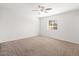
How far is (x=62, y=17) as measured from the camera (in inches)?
62.2

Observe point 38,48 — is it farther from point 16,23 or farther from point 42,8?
point 42,8

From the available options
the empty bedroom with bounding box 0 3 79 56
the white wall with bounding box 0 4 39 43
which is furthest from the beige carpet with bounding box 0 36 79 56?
the white wall with bounding box 0 4 39 43

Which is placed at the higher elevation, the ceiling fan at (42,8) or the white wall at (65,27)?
the ceiling fan at (42,8)

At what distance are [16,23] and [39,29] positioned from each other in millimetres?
403

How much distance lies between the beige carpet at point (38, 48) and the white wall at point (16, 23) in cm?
10

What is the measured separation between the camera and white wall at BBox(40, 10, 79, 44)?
1.56m

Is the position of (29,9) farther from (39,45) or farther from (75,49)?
(75,49)

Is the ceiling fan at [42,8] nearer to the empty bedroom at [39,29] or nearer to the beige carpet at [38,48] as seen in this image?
the empty bedroom at [39,29]

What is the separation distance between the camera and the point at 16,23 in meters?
1.60

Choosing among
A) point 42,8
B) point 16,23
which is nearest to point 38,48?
point 16,23

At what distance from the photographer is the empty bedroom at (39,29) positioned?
1559mm

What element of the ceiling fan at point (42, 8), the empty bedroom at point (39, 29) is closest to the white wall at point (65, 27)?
the empty bedroom at point (39, 29)

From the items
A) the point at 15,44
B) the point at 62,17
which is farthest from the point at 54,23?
the point at 15,44

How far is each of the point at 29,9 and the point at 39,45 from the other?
0.63 metres
